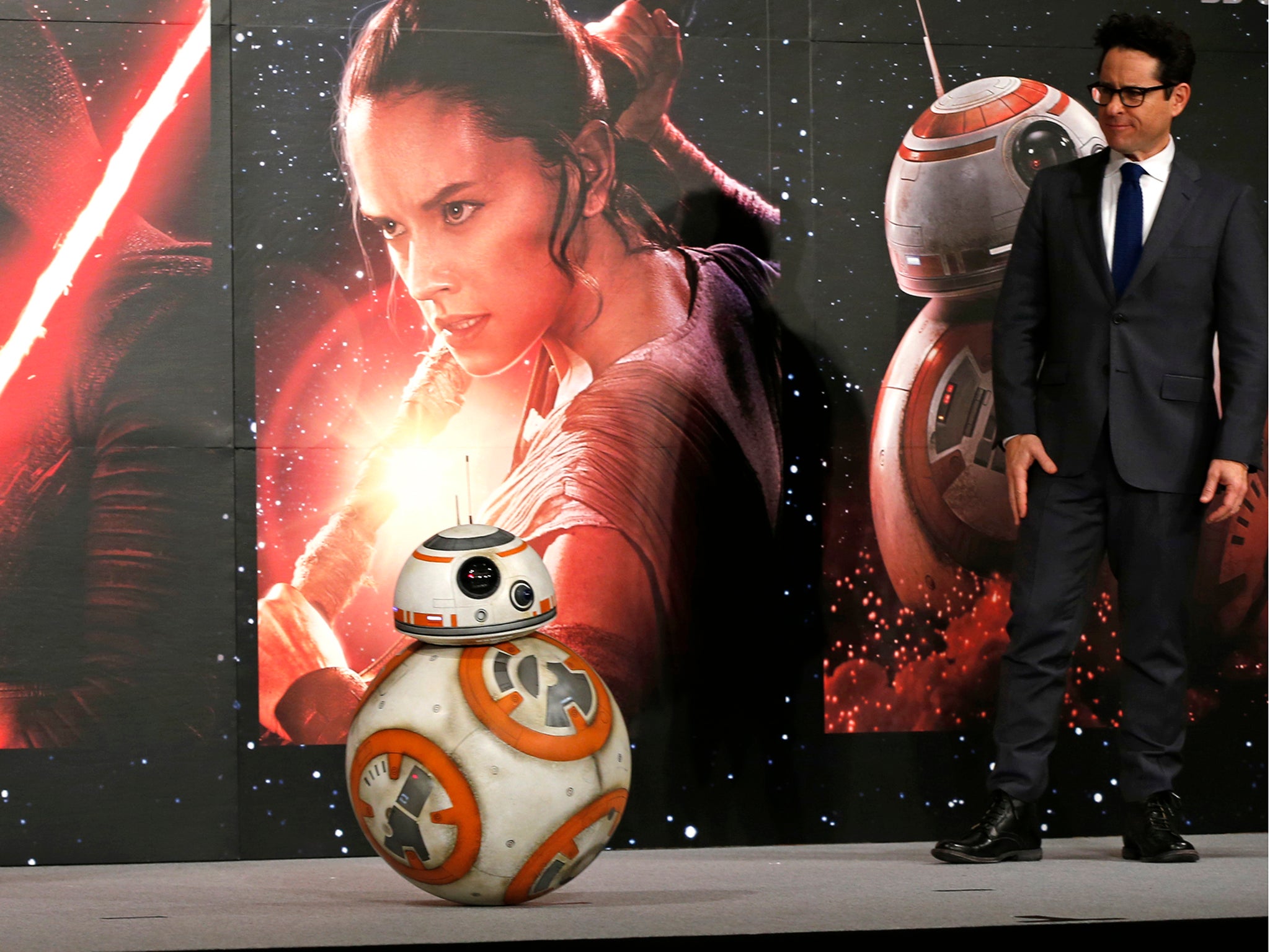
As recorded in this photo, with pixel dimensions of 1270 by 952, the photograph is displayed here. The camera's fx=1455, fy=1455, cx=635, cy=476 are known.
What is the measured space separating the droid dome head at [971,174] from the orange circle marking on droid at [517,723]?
1621 millimetres

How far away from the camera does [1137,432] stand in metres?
3.14

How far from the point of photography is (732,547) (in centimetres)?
359

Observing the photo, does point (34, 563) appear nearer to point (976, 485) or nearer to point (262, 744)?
point (262, 744)

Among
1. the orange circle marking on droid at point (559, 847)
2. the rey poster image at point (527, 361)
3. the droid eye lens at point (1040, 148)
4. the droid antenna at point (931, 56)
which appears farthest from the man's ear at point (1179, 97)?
the orange circle marking on droid at point (559, 847)

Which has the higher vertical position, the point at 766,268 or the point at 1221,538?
the point at 766,268

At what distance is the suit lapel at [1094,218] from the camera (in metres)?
3.15

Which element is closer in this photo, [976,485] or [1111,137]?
[1111,137]

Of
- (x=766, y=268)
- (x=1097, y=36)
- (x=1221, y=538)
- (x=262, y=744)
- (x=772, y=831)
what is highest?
(x=1097, y=36)

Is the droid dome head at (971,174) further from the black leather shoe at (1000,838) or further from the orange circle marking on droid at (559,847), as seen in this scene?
the orange circle marking on droid at (559,847)

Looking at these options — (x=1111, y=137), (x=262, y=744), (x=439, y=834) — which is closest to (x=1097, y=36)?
(x=1111, y=137)

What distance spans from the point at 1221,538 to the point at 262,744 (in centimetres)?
244

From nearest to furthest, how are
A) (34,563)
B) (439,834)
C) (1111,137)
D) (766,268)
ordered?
(439,834), (1111,137), (34,563), (766,268)

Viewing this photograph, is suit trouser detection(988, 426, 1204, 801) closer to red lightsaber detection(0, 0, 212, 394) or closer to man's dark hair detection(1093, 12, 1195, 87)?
man's dark hair detection(1093, 12, 1195, 87)

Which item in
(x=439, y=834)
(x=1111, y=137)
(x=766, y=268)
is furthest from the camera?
(x=766, y=268)
